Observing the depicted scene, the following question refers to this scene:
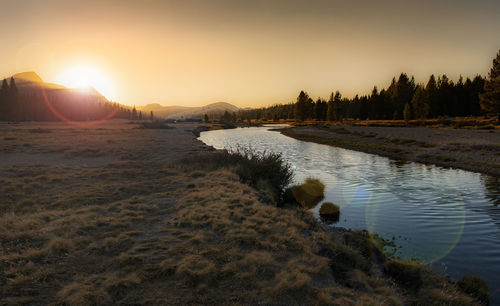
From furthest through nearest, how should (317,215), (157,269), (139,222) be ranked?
(317,215), (139,222), (157,269)

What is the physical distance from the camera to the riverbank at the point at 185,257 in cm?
533

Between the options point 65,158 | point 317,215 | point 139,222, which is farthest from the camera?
point 65,158

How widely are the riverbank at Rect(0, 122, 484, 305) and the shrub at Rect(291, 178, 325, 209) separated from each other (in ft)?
14.1

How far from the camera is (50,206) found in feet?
34.4

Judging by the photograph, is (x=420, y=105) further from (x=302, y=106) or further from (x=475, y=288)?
(x=475, y=288)

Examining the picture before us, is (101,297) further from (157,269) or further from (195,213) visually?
(195,213)

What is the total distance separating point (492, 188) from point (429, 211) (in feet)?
26.8

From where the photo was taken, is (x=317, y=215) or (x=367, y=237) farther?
(x=317, y=215)

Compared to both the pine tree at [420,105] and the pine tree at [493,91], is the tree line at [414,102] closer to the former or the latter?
the pine tree at [420,105]

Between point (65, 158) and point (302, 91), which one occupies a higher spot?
point (302, 91)

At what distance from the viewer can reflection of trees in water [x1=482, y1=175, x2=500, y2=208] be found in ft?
50.3

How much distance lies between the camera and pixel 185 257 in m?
6.61

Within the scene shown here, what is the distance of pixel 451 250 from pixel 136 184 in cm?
1492

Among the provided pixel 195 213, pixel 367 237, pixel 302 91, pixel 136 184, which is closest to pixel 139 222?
pixel 195 213
